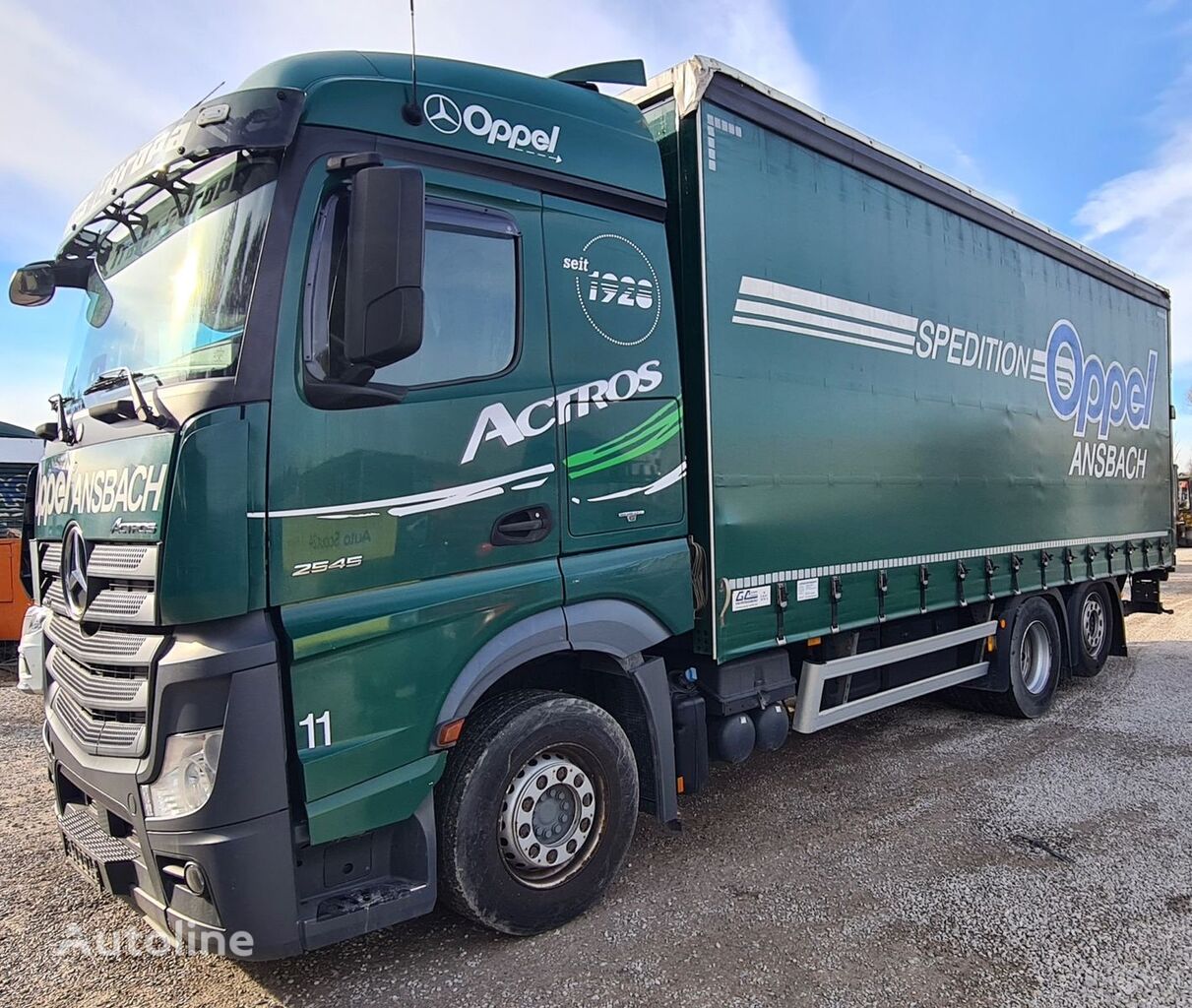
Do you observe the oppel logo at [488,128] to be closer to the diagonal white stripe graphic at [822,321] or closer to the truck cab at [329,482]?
the truck cab at [329,482]

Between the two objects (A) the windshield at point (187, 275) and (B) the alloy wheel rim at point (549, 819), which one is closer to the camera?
(A) the windshield at point (187, 275)

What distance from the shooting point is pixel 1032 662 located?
23.5ft

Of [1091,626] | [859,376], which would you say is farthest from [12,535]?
[1091,626]

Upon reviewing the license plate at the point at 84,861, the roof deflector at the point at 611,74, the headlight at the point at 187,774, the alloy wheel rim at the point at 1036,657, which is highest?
the roof deflector at the point at 611,74

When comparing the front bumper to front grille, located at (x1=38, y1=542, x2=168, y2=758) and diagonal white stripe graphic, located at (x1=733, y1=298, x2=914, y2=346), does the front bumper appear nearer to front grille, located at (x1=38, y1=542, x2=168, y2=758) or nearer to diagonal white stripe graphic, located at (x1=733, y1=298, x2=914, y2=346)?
front grille, located at (x1=38, y1=542, x2=168, y2=758)

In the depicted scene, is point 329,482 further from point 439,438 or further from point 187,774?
point 187,774

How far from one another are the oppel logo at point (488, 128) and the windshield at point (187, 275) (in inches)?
27.2

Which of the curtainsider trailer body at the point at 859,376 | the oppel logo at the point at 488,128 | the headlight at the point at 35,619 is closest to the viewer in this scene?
the oppel logo at the point at 488,128

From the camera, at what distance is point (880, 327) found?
203 inches

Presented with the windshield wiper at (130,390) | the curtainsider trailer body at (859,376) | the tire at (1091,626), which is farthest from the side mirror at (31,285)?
the tire at (1091,626)

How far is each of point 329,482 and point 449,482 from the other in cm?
45

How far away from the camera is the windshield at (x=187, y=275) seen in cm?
280

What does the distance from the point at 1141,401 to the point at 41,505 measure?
936cm
